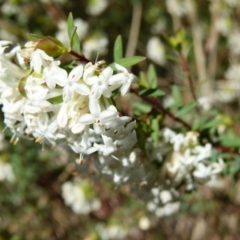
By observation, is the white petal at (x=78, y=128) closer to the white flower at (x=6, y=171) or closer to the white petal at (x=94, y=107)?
the white petal at (x=94, y=107)

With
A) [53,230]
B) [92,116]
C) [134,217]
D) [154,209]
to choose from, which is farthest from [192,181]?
[53,230]

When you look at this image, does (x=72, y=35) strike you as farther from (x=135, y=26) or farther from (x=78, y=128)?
(x=135, y=26)

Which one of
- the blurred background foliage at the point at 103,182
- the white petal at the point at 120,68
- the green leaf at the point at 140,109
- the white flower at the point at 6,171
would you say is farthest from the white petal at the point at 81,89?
the white flower at the point at 6,171

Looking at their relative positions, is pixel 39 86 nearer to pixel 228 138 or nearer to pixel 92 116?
pixel 92 116

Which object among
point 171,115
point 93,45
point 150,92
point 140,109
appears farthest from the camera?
point 93,45

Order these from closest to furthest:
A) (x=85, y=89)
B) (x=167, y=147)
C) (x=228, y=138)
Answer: (x=85, y=89) < (x=167, y=147) < (x=228, y=138)

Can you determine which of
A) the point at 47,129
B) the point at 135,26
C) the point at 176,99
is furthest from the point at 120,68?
the point at 135,26
